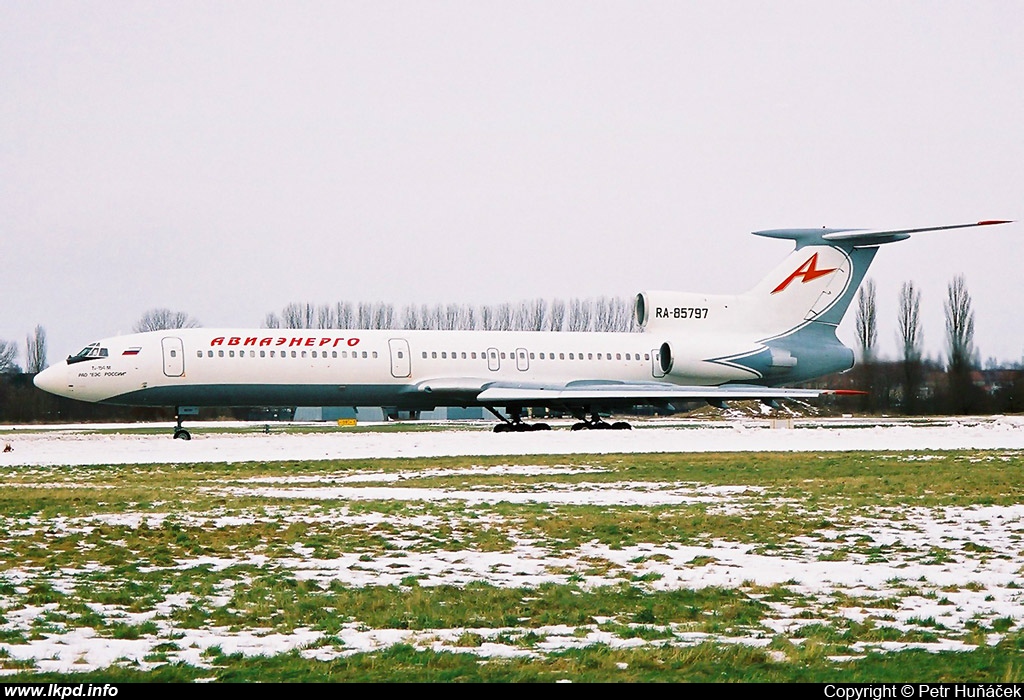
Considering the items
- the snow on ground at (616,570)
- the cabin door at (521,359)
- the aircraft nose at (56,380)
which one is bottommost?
the snow on ground at (616,570)

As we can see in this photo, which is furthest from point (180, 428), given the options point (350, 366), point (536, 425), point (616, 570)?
point (616, 570)

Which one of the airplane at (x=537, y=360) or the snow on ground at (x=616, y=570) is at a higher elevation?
the airplane at (x=537, y=360)

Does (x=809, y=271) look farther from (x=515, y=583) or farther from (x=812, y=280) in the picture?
(x=515, y=583)

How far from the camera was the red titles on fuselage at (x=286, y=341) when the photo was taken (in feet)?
127

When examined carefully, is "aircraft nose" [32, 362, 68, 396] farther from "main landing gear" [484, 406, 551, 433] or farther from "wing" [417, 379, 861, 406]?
"main landing gear" [484, 406, 551, 433]

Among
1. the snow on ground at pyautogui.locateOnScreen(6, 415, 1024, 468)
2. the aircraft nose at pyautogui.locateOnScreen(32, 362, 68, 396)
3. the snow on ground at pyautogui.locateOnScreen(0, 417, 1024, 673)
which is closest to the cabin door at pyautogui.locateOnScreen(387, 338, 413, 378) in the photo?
the snow on ground at pyautogui.locateOnScreen(6, 415, 1024, 468)

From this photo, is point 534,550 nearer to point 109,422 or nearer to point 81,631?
point 81,631

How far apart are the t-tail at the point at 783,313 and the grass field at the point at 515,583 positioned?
27.4 m

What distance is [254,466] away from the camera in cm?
2303

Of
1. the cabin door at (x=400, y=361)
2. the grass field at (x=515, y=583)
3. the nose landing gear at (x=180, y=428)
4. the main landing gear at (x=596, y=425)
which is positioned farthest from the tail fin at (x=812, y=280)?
the grass field at (x=515, y=583)

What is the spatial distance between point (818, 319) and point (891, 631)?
4037 centimetres

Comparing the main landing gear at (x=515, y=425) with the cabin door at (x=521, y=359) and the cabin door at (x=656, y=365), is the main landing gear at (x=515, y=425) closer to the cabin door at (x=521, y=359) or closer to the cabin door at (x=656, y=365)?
the cabin door at (x=521, y=359)

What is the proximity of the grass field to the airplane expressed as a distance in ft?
65.5
